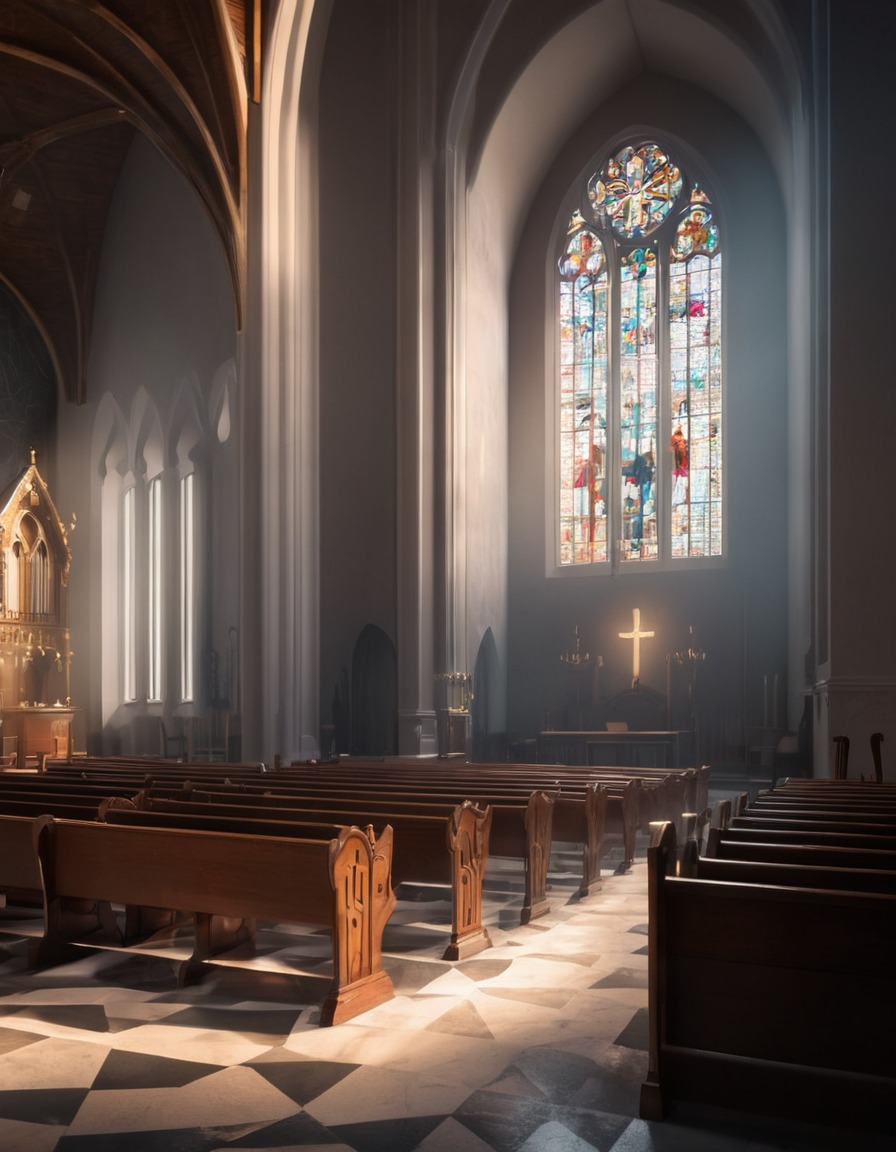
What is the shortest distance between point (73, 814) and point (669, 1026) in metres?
3.79

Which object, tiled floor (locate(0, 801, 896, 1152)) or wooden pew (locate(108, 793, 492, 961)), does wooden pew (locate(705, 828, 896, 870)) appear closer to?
tiled floor (locate(0, 801, 896, 1152))

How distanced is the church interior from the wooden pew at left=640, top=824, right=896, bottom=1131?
4.99m

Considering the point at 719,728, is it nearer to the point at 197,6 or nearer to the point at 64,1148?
the point at 197,6

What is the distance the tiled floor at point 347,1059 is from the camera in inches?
109

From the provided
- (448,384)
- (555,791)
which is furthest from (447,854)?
(448,384)

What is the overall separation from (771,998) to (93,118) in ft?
60.4

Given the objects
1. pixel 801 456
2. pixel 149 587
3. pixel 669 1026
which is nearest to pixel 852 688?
pixel 801 456

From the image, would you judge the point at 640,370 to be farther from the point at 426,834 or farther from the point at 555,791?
the point at 426,834

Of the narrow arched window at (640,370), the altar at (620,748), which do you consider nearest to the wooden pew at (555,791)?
the altar at (620,748)

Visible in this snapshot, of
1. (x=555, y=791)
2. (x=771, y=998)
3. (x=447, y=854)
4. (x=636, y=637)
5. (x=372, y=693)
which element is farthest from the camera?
(x=636, y=637)

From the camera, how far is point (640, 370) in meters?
18.6

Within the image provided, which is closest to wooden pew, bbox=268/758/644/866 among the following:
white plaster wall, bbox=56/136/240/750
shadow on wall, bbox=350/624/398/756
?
shadow on wall, bbox=350/624/398/756

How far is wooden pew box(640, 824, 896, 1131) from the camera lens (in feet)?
8.81

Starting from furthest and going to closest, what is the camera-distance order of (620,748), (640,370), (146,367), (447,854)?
1. (146,367)
2. (640,370)
3. (620,748)
4. (447,854)
